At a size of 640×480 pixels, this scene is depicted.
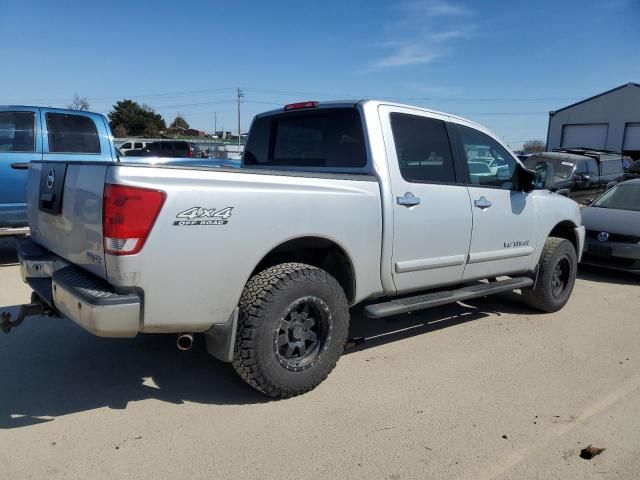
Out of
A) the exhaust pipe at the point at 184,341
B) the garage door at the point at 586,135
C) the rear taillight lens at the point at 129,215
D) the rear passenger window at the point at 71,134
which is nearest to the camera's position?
the rear taillight lens at the point at 129,215

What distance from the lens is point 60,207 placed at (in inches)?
133

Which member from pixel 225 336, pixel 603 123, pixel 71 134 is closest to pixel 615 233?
pixel 225 336

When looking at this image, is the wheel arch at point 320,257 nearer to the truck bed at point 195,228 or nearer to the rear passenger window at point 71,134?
the truck bed at point 195,228

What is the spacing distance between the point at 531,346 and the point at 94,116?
6654 millimetres

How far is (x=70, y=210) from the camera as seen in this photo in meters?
3.24

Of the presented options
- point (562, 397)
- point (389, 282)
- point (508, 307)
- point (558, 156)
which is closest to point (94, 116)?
point (389, 282)

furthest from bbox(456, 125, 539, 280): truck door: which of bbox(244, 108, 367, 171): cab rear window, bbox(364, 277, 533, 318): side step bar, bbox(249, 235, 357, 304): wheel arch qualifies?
bbox(249, 235, 357, 304): wheel arch

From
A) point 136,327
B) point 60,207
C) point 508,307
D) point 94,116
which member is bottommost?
point 508,307

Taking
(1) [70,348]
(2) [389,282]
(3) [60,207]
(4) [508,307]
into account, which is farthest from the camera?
(4) [508,307]

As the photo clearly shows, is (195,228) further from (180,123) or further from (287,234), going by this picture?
(180,123)

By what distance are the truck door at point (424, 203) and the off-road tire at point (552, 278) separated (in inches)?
59.2

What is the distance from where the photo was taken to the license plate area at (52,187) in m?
3.39

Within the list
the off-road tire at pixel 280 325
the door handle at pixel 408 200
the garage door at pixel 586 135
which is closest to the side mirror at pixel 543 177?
the door handle at pixel 408 200

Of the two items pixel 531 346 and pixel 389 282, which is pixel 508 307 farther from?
pixel 389 282
